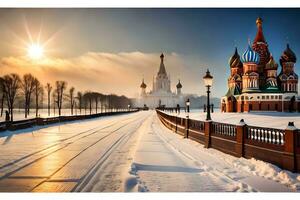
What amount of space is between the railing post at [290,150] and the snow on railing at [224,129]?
219 centimetres

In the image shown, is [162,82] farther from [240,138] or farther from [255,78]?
[240,138]

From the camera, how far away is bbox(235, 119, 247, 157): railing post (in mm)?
7488

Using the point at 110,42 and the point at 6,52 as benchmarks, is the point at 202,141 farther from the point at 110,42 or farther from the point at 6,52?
the point at 6,52

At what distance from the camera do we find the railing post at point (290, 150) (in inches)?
225

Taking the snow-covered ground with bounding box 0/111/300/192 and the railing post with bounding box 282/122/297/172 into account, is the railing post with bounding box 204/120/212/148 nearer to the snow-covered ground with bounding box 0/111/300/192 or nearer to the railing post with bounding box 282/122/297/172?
the snow-covered ground with bounding box 0/111/300/192

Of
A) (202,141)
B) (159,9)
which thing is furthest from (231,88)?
(159,9)

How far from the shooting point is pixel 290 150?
5801 mm

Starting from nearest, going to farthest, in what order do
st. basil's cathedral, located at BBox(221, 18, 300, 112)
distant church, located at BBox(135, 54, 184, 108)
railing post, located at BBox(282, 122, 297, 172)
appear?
railing post, located at BBox(282, 122, 297, 172) → st. basil's cathedral, located at BBox(221, 18, 300, 112) → distant church, located at BBox(135, 54, 184, 108)

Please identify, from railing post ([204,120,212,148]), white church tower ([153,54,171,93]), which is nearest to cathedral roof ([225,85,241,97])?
railing post ([204,120,212,148])

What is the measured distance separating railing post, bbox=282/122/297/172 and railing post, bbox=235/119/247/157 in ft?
5.12

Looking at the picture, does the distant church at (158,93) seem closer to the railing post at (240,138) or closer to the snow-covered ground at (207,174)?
the railing post at (240,138)

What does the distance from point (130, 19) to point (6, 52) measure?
4147 millimetres

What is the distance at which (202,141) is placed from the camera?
10391 mm

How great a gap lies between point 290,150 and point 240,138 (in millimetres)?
1825
